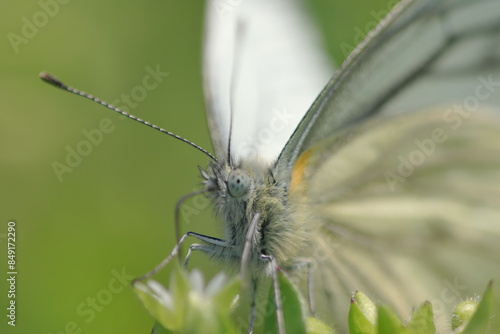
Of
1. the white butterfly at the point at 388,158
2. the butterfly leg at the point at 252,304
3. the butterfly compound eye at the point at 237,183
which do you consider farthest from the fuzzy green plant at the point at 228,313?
the white butterfly at the point at 388,158

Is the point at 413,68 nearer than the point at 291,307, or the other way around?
the point at 291,307

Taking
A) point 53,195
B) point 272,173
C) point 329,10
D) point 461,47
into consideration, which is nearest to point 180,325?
point 272,173

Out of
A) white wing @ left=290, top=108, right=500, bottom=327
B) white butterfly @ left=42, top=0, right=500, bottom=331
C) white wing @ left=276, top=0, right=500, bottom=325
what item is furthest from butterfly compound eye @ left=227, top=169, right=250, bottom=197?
white wing @ left=290, top=108, right=500, bottom=327

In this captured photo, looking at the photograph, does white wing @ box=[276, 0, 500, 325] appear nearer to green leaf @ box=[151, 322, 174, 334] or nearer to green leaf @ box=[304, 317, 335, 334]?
green leaf @ box=[304, 317, 335, 334]

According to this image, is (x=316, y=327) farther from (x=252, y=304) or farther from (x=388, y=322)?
(x=252, y=304)

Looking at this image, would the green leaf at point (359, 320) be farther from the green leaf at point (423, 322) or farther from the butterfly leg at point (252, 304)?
the butterfly leg at point (252, 304)

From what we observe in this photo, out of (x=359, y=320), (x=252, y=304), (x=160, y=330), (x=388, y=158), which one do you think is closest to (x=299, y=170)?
(x=388, y=158)

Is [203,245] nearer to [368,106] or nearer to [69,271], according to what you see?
[368,106]
